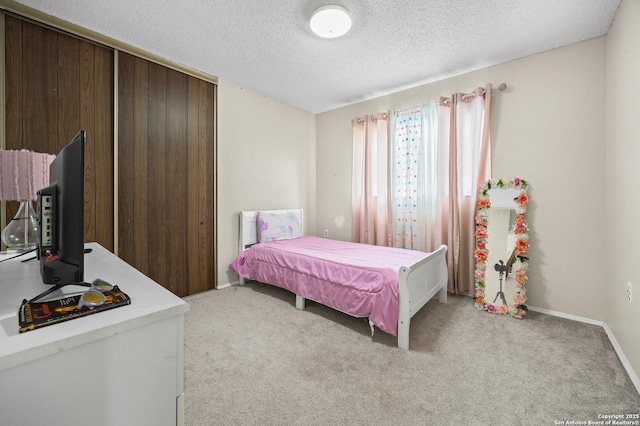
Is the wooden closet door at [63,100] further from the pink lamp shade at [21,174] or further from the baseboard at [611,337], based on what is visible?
the baseboard at [611,337]

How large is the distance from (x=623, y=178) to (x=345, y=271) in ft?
7.12

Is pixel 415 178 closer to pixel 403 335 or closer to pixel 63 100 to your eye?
pixel 403 335

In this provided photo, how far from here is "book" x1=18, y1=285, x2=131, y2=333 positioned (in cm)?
65

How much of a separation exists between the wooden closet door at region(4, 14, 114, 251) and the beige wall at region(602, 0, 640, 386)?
407cm

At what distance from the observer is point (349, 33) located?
233 centimetres

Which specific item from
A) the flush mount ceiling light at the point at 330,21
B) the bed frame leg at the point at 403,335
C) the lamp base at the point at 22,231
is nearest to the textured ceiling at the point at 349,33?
the flush mount ceiling light at the point at 330,21

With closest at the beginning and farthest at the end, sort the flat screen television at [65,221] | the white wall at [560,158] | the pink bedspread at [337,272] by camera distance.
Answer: the flat screen television at [65,221] < the pink bedspread at [337,272] < the white wall at [560,158]

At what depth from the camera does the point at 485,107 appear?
281 centimetres

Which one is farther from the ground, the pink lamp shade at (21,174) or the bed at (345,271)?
the pink lamp shade at (21,174)

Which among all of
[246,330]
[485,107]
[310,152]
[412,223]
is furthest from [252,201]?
[485,107]

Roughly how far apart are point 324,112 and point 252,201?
1.99m

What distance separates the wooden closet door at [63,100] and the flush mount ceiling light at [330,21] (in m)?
1.97

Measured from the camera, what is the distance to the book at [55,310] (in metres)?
0.65

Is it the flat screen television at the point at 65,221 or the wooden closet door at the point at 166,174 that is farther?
the wooden closet door at the point at 166,174
